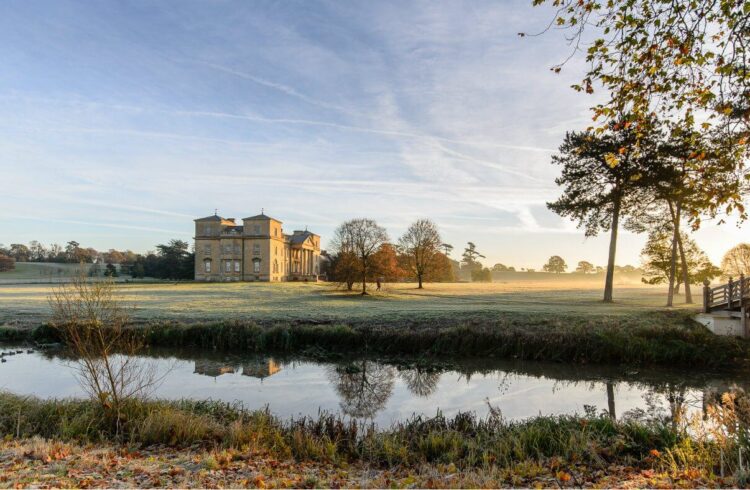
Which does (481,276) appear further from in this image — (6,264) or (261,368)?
(6,264)

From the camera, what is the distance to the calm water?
10781 mm

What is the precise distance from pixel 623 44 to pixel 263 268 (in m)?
65.5

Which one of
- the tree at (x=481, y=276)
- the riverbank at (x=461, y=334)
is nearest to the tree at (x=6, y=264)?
the riverbank at (x=461, y=334)

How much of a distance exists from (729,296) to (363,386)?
629 inches

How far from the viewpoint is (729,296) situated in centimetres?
1811

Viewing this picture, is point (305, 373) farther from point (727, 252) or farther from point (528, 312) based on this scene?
point (727, 252)

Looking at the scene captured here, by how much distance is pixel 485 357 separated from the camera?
16.7m

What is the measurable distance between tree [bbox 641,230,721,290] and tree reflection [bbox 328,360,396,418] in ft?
94.2

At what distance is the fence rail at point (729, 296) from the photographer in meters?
17.6

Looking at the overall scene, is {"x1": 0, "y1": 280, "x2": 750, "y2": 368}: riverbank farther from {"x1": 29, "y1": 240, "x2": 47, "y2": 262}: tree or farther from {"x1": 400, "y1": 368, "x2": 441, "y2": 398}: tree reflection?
{"x1": 29, "y1": 240, "x2": 47, "y2": 262}: tree

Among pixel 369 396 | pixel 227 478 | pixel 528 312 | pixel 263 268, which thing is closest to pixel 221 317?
pixel 369 396

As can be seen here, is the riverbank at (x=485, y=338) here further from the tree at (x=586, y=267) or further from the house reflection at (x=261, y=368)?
the tree at (x=586, y=267)

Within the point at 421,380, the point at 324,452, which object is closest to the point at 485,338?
the point at 421,380

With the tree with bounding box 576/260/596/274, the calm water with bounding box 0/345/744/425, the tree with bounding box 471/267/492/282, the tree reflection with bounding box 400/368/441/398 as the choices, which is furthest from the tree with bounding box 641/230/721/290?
the tree with bounding box 576/260/596/274
